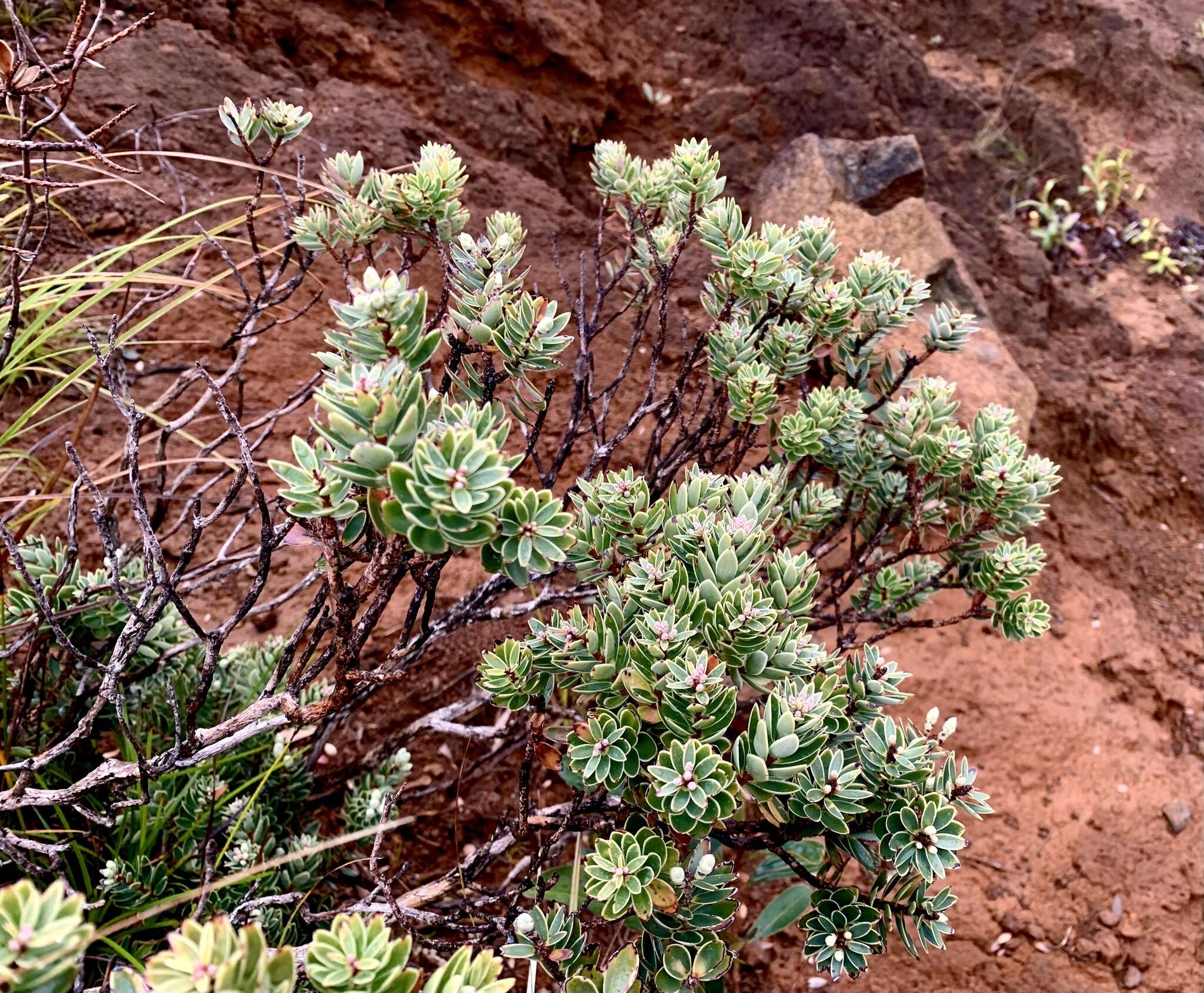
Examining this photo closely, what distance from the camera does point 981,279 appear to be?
3.90 meters

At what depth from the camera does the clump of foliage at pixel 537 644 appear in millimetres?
1072

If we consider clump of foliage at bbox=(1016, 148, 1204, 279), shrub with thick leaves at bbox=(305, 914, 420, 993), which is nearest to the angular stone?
clump of foliage at bbox=(1016, 148, 1204, 279)

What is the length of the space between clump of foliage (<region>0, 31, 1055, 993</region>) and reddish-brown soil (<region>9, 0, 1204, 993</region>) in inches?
19.1

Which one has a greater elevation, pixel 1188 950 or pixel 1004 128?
pixel 1004 128

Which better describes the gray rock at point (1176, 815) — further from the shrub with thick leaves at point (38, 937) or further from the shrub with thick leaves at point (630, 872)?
the shrub with thick leaves at point (38, 937)

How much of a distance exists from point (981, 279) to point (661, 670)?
133 inches

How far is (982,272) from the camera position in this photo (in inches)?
154

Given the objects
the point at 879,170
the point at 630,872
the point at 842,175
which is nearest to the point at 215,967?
the point at 630,872

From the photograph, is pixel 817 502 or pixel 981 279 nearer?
pixel 817 502

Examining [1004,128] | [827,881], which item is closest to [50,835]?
[827,881]

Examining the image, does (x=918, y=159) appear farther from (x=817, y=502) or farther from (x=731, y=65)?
(x=817, y=502)

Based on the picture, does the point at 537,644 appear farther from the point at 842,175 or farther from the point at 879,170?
the point at 879,170

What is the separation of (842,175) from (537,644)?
296 centimetres

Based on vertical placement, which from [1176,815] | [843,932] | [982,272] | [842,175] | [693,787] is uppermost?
[693,787]
